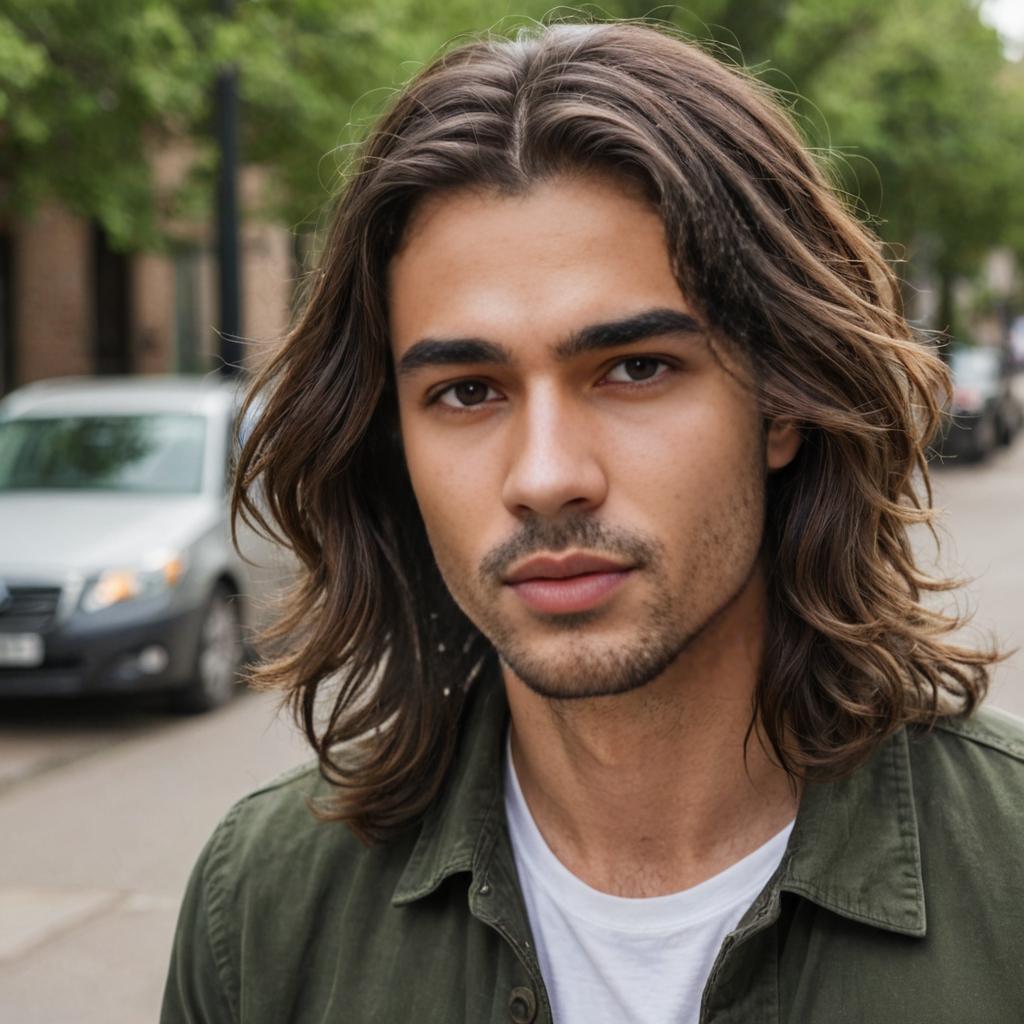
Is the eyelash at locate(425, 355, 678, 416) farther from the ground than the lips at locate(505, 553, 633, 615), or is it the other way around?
the eyelash at locate(425, 355, 678, 416)

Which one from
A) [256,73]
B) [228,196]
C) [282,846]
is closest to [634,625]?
[282,846]

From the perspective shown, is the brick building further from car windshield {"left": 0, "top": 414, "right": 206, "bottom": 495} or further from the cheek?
the cheek

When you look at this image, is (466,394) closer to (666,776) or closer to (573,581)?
(573,581)

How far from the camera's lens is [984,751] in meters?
1.99

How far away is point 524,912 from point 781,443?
2.27 feet

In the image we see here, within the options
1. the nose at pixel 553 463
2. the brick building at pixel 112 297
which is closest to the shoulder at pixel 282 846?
the nose at pixel 553 463

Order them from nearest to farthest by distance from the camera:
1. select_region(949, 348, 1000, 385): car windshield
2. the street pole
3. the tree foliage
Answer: the tree foliage → the street pole → select_region(949, 348, 1000, 385): car windshield

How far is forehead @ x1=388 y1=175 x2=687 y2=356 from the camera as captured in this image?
2000 mm

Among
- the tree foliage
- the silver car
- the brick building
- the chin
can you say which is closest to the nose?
the chin

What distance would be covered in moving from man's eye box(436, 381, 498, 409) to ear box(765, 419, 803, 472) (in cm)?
37

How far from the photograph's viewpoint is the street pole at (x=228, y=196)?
1311 cm

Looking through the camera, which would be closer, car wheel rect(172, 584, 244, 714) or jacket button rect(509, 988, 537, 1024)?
jacket button rect(509, 988, 537, 1024)

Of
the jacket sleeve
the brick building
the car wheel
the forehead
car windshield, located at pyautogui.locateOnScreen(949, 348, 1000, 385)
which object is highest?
the brick building

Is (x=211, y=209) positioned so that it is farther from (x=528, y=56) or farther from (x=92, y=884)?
(x=528, y=56)
